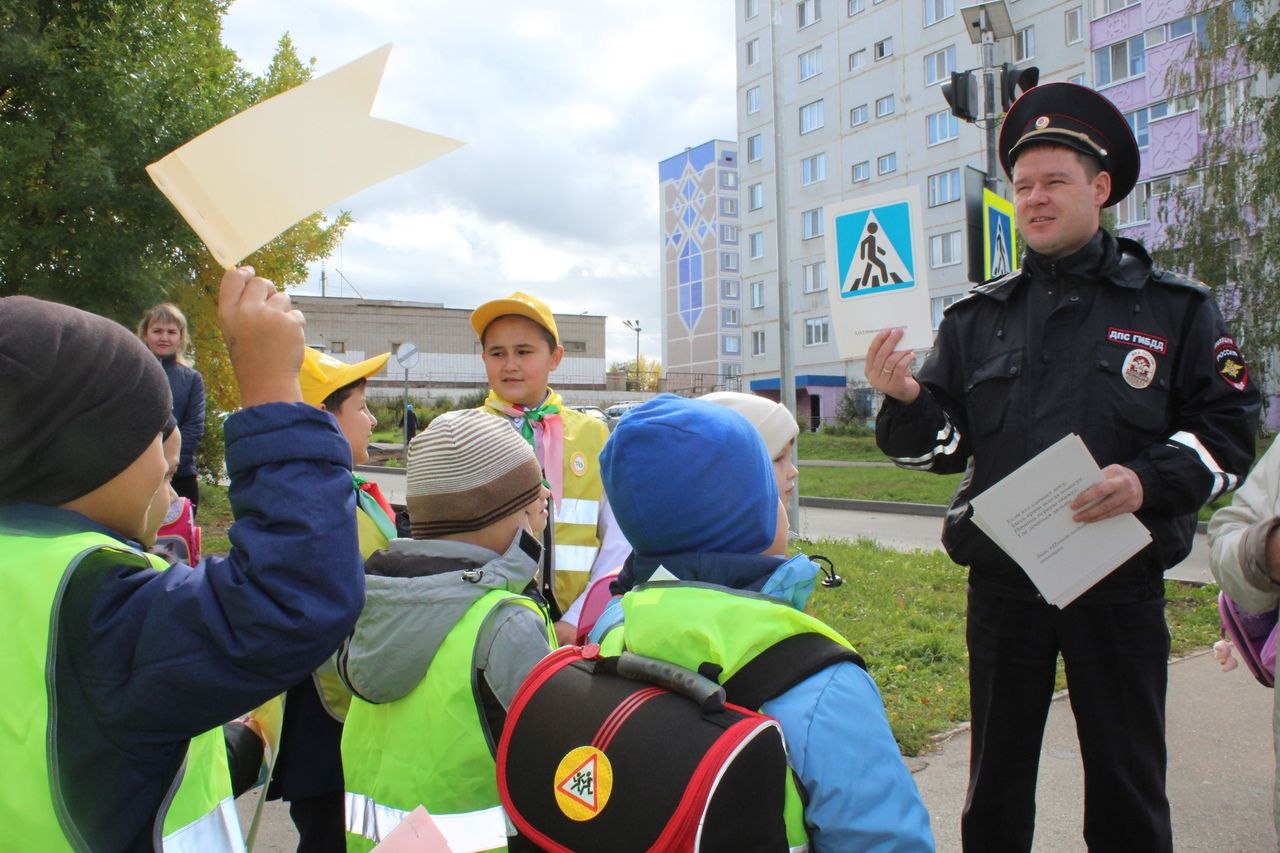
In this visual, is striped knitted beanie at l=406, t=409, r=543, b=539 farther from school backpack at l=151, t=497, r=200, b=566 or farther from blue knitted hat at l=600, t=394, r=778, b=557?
school backpack at l=151, t=497, r=200, b=566

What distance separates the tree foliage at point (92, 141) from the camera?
804 cm

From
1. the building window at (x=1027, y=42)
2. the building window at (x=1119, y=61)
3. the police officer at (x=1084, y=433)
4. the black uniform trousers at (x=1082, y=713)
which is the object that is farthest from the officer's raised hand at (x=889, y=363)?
the building window at (x=1027, y=42)

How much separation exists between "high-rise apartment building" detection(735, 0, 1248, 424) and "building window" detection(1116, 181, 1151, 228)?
7cm

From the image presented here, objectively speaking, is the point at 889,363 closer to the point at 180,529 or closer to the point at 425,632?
the point at 425,632

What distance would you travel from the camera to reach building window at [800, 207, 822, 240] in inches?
1769

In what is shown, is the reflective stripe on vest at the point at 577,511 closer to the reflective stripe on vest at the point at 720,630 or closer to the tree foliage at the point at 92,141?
the reflective stripe on vest at the point at 720,630

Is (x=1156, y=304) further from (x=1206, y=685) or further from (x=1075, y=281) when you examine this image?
(x=1206, y=685)

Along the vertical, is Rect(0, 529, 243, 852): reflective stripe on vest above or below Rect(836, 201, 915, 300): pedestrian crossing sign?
below

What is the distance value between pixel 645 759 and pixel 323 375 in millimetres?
2003

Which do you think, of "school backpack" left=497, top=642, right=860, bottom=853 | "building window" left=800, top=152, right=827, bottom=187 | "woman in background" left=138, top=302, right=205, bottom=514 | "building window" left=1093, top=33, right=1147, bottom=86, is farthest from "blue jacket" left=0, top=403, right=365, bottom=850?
"building window" left=800, top=152, right=827, bottom=187

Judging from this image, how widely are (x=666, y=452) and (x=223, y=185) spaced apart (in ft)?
2.76

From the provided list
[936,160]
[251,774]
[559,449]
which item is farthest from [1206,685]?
[936,160]

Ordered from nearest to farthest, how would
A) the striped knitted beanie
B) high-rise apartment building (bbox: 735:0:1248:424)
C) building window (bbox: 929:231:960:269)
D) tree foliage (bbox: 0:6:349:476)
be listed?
the striped knitted beanie
tree foliage (bbox: 0:6:349:476)
high-rise apartment building (bbox: 735:0:1248:424)
building window (bbox: 929:231:960:269)

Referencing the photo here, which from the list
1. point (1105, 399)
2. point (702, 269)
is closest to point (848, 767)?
point (1105, 399)
